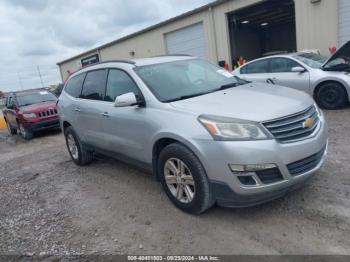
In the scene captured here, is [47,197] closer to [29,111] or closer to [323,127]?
[323,127]

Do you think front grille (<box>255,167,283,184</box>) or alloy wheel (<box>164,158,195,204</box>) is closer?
front grille (<box>255,167,283,184</box>)

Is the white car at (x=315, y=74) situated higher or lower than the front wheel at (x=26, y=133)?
higher

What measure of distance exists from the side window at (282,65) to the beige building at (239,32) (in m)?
4.50

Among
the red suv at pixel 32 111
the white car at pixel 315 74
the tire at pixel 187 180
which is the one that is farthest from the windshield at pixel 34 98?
the tire at pixel 187 180

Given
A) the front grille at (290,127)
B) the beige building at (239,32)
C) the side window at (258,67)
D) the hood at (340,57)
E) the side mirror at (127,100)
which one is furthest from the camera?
the beige building at (239,32)

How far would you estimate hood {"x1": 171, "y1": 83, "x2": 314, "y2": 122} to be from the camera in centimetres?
323

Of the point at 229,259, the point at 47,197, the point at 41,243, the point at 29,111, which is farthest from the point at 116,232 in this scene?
the point at 29,111

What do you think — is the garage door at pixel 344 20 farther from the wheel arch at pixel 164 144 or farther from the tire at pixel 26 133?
the tire at pixel 26 133

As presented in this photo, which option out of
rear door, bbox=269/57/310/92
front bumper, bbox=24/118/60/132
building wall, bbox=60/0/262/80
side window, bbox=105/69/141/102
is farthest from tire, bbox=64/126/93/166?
building wall, bbox=60/0/262/80

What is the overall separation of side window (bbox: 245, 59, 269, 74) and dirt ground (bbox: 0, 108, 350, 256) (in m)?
4.39

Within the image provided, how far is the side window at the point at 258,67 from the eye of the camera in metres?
9.30

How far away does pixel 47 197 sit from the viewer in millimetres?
4891

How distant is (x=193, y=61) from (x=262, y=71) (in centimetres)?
509

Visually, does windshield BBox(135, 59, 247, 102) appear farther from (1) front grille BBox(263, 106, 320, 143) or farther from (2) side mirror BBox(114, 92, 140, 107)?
(1) front grille BBox(263, 106, 320, 143)
